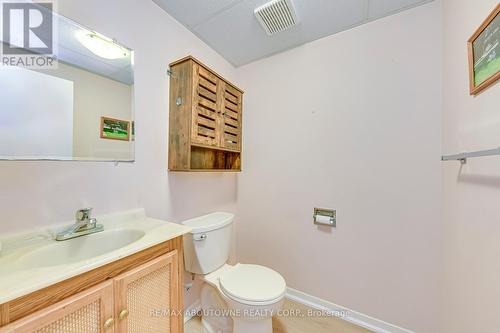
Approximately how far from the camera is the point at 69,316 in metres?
0.61

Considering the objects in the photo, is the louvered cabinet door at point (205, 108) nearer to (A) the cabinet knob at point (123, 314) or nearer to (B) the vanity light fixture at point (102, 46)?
(B) the vanity light fixture at point (102, 46)

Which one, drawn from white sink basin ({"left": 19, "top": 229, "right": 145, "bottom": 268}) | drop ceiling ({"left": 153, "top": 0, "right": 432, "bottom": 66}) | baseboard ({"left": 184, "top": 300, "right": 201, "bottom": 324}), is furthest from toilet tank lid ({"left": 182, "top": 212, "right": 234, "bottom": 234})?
drop ceiling ({"left": 153, "top": 0, "right": 432, "bottom": 66})

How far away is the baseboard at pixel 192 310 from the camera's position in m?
1.44

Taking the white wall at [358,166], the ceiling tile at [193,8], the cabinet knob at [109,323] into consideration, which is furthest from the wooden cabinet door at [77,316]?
the ceiling tile at [193,8]

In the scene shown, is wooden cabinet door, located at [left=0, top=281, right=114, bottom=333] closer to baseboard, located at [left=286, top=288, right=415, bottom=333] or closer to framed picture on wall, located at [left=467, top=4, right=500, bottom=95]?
baseboard, located at [left=286, top=288, right=415, bottom=333]

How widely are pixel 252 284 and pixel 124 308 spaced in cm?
71

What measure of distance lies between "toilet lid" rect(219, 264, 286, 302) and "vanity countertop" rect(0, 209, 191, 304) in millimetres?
509

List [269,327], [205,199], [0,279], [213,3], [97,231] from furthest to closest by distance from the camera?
[205,199], [213,3], [269,327], [97,231], [0,279]

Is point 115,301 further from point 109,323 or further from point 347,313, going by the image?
point 347,313

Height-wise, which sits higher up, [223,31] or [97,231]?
[223,31]

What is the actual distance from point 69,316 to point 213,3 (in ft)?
5.74

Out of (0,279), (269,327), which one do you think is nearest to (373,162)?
(269,327)

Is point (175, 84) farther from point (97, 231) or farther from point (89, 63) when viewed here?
point (97, 231)

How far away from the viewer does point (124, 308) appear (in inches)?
29.6
